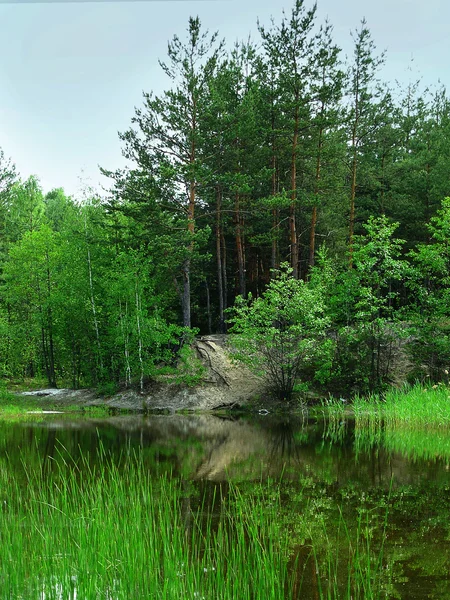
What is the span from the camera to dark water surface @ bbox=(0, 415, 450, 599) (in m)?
5.44

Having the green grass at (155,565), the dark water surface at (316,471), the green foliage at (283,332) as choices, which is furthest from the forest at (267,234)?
the green grass at (155,565)

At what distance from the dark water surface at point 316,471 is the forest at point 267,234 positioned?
495 cm

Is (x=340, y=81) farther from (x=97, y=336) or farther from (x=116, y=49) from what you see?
(x=97, y=336)

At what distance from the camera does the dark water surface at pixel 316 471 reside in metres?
5.44

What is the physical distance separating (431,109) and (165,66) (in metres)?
21.4

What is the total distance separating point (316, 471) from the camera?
1002 centimetres

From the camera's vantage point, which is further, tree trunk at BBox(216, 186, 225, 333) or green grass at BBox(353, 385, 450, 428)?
tree trunk at BBox(216, 186, 225, 333)

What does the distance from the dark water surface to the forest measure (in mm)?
4950

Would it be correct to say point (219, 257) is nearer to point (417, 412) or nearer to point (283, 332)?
point (283, 332)

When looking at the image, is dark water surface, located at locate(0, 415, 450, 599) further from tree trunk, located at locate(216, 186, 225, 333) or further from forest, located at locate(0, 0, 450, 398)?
tree trunk, located at locate(216, 186, 225, 333)

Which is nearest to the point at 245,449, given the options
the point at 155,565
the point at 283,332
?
the point at 155,565

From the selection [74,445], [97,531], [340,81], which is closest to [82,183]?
[340,81]

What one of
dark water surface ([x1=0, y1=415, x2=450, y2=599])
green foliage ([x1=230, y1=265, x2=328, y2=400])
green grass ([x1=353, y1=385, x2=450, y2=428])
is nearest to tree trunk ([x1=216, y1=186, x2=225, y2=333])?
green foliage ([x1=230, y1=265, x2=328, y2=400])

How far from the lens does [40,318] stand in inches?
1135
